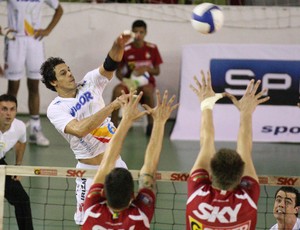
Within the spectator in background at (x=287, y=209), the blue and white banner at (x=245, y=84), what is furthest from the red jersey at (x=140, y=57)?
the spectator in background at (x=287, y=209)

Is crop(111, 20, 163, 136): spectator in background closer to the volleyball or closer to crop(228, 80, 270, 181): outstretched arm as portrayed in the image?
the volleyball

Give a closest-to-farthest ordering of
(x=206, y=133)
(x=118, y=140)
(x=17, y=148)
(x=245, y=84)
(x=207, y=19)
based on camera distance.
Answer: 1. (x=118, y=140)
2. (x=206, y=133)
3. (x=207, y=19)
4. (x=17, y=148)
5. (x=245, y=84)

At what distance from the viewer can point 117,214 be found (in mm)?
4805

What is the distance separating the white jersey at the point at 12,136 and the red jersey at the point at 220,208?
3.85 metres

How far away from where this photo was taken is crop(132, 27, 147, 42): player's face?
13443mm

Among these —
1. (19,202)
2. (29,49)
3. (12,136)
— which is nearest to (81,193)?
(19,202)

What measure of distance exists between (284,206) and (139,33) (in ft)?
24.5

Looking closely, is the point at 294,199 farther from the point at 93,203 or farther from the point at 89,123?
the point at 93,203

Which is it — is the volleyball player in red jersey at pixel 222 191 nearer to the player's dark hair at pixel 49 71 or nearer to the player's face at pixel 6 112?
the player's dark hair at pixel 49 71

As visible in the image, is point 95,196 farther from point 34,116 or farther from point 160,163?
point 34,116

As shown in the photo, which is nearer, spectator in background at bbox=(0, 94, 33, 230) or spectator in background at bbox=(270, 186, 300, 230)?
spectator in background at bbox=(270, 186, 300, 230)

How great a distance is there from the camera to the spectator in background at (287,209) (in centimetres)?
652

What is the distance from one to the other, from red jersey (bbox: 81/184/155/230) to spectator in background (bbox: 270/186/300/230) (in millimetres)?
2008

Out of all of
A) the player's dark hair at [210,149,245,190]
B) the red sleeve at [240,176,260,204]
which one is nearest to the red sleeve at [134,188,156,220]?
the player's dark hair at [210,149,245,190]
